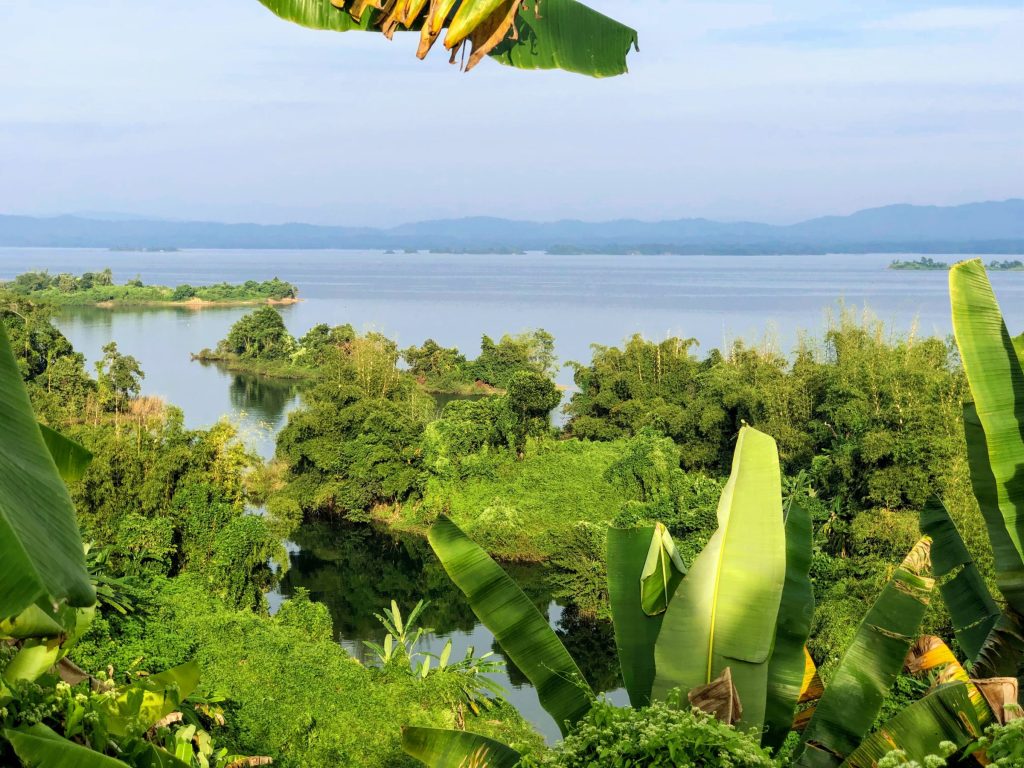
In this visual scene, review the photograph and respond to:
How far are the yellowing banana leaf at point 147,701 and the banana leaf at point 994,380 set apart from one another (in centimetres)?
264

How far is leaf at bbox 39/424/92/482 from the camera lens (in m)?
2.69

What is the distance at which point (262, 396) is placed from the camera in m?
33.1

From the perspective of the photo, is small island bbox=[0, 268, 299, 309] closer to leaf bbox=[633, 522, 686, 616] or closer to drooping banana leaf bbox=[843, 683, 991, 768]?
leaf bbox=[633, 522, 686, 616]

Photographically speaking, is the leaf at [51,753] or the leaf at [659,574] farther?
the leaf at [659,574]

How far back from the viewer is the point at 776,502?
2885 millimetres

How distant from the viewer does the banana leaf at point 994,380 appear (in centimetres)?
287

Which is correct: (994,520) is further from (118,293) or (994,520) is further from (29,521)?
(118,293)

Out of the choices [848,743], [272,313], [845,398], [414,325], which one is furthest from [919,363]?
[414,325]

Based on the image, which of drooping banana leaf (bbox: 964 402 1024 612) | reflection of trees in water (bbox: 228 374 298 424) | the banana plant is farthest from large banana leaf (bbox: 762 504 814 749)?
reflection of trees in water (bbox: 228 374 298 424)

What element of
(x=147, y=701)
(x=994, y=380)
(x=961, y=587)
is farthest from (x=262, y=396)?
(x=994, y=380)

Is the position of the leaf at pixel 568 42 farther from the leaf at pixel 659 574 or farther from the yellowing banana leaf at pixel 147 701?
the yellowing banana leaf at pixel 147 701

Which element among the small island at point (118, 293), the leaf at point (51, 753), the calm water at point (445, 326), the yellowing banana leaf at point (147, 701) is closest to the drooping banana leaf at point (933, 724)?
the leaf at point (51, 753)

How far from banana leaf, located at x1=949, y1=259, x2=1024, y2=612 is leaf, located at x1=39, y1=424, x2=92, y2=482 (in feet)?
8.53

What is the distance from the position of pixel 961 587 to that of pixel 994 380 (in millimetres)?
930
